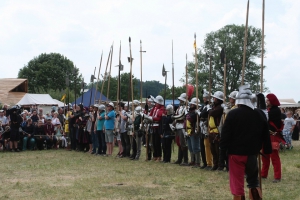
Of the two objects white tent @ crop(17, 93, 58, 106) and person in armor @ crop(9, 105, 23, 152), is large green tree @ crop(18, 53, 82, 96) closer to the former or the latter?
white tent @ crop(17, 93, 58, 106)

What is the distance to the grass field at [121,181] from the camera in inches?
362

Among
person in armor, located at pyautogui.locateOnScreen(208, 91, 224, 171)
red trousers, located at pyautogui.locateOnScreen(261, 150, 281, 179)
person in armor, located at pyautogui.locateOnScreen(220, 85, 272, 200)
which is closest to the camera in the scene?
person in armor, located at pyautogui.locateOnScreen(220, 85, 272, 200)

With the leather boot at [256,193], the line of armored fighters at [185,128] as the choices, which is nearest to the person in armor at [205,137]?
the line of armored fighters at [185,128]

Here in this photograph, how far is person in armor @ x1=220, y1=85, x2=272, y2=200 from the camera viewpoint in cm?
739

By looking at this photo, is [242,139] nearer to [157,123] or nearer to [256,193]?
[256,193]

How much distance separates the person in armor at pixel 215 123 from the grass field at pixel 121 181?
491 millimetres

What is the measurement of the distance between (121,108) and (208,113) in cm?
541

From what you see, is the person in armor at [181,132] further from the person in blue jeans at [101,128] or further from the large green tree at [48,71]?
the large green tree at [48,71]

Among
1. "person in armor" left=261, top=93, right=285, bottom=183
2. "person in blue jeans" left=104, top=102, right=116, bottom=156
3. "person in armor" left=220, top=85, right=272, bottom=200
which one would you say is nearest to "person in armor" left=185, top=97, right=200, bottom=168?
"person in armor" left=261, top=93, right=285, bottom=183

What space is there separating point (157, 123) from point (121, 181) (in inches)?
164

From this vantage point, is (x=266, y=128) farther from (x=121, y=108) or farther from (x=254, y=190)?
(x=121, y=108)

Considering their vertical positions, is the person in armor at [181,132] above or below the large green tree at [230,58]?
below

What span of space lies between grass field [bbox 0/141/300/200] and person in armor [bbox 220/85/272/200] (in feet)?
4.68

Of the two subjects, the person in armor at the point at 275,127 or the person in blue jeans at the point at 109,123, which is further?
the person in blue jeans at the point at 109,123
